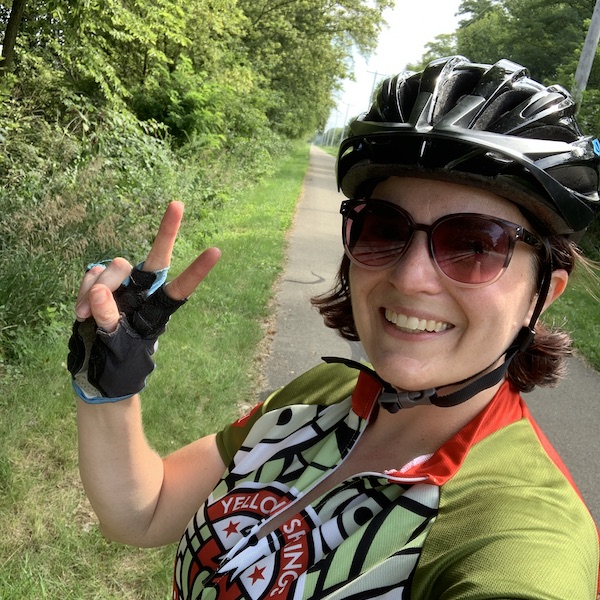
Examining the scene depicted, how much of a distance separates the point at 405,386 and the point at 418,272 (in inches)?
10.9

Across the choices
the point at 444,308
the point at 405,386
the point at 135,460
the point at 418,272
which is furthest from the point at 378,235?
the point at 135,460

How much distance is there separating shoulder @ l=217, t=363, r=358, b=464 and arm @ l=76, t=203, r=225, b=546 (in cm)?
7

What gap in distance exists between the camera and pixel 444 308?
1328mm

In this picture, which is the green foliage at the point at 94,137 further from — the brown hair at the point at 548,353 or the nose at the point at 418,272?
the brown hair at the point at 548,353

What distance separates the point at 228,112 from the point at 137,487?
14126 mm

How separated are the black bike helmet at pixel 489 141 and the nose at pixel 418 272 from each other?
0.17 meters

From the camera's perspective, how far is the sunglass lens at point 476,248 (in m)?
1.31

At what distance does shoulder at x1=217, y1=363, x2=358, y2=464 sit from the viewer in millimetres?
1579

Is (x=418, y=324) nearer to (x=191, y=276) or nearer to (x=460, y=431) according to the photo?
(x=460, y=431)

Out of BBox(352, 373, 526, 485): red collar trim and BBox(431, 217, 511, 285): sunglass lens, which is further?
BBox(431, 217, 511, 285): sunglass lens

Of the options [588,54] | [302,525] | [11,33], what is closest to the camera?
[302,525]

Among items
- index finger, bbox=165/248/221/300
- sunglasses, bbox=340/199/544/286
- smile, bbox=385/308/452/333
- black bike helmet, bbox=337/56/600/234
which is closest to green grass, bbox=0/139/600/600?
black bike helmet, bbox=337/56/600/234

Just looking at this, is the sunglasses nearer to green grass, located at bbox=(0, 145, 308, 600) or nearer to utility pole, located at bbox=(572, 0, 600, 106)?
green grass, located at bbox=(0, 145, 308, 600)

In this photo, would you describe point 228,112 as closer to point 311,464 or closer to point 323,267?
point 323,267
